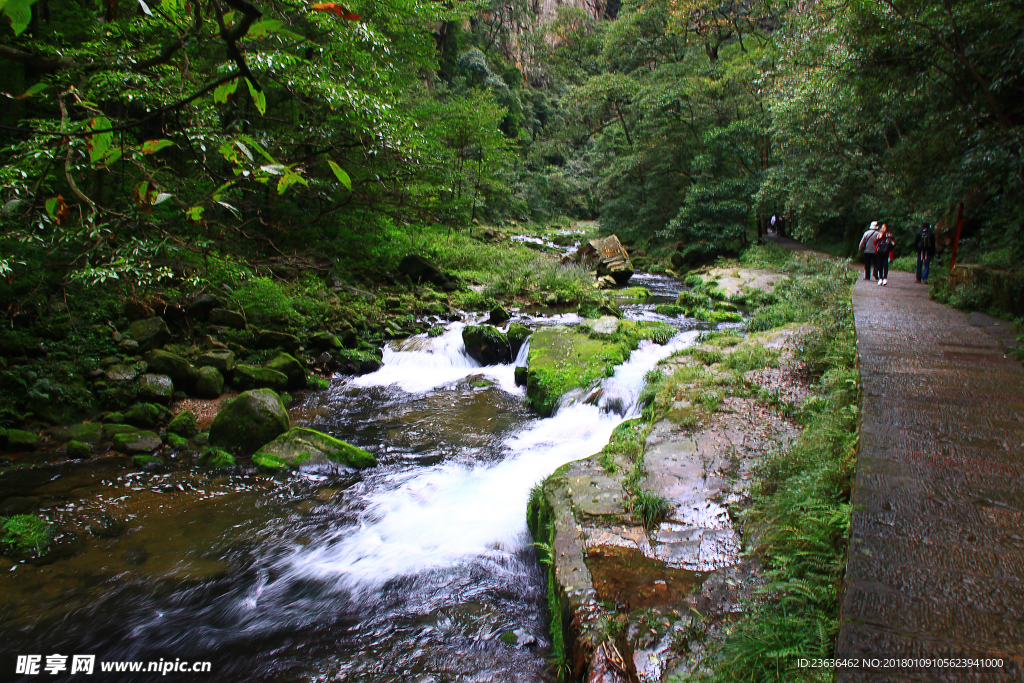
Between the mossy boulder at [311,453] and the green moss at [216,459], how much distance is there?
0.28m

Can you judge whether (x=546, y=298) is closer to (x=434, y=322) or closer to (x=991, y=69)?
(x=434, y=322)

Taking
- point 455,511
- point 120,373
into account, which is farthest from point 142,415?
point 455,511

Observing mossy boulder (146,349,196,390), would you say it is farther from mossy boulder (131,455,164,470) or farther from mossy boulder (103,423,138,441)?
mossy boulder (131,455,164,470)

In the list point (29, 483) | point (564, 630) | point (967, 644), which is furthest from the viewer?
point (29, 483)

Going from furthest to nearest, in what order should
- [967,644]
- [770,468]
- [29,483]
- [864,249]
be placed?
1. [864,249]
2. [29,483]
3. [770,468]
4. [967,644]

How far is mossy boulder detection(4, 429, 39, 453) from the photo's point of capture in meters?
5.93

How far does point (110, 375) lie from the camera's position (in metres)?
7.17

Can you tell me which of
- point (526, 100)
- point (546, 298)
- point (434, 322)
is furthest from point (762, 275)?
point (526, 100)

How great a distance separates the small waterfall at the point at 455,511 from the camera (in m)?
4.45

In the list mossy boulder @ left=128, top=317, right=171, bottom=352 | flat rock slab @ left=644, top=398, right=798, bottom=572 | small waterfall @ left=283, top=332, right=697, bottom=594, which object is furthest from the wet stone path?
mossy boulder @ left=128, top=317, right=171, bottom=352

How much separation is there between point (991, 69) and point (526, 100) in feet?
148

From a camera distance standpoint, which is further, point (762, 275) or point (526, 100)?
point (526, 100)

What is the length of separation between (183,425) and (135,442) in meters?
0.57

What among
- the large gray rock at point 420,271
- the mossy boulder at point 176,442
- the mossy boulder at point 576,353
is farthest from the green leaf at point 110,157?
the large gray rock at point 420,271
